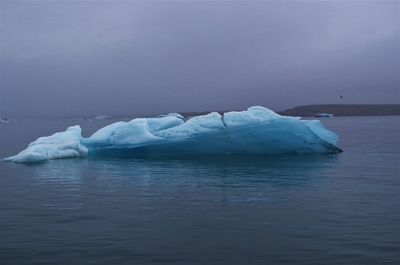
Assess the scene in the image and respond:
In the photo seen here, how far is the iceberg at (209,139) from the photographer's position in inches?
886

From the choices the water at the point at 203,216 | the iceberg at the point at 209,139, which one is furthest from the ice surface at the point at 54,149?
the water at the point at 203,216

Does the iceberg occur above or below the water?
above

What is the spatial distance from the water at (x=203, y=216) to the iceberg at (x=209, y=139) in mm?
4698

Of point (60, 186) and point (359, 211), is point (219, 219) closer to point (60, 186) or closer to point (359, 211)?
point (359, 211)

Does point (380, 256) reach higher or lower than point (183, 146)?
lower

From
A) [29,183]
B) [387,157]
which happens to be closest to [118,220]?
[29,183]

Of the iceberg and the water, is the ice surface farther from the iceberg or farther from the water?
the water

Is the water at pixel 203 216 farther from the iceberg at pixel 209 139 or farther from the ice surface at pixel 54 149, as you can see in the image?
the iceberg at pixel 209 139

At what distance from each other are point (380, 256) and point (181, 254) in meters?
2.95

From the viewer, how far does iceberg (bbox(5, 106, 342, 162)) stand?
22.5 m

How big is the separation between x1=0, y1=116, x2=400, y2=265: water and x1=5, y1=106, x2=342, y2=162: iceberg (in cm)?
470

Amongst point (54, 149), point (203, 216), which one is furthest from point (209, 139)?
point (203, 216)

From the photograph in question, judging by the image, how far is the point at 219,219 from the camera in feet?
31.6

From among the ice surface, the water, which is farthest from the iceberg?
the water
